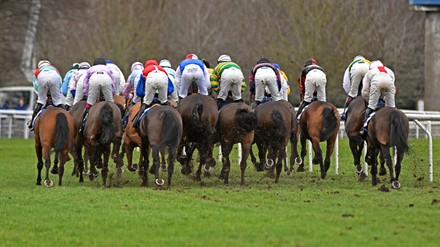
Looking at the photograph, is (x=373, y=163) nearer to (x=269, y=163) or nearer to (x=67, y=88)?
(x=269, y=163)

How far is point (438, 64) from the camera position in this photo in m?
32.8

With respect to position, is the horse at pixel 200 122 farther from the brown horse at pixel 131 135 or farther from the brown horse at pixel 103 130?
the brown horse at pixel 103 130

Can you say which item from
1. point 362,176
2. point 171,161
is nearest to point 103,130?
point 171,161

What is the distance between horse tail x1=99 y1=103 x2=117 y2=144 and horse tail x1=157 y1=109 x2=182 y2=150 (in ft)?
3.53

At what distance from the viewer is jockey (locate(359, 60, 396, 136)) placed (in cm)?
1772

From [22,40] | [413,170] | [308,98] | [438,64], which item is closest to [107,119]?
[308,98]

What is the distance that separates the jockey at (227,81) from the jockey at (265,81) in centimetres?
27

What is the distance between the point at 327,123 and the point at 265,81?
4.05 ft

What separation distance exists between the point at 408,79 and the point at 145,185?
78.6 feet

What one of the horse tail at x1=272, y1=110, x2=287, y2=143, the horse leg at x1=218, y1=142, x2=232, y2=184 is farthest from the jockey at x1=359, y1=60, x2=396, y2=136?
the horse leg at x1=218, y1=142, x2=232, y2=184

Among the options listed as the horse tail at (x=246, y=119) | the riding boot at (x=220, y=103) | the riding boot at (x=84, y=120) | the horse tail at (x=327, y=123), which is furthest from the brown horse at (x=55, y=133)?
the horse tail at (x=327, y=123)

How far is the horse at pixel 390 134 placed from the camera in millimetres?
16920

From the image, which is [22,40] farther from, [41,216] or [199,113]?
[41,216]

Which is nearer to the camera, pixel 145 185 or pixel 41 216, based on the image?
pixel 41 216
